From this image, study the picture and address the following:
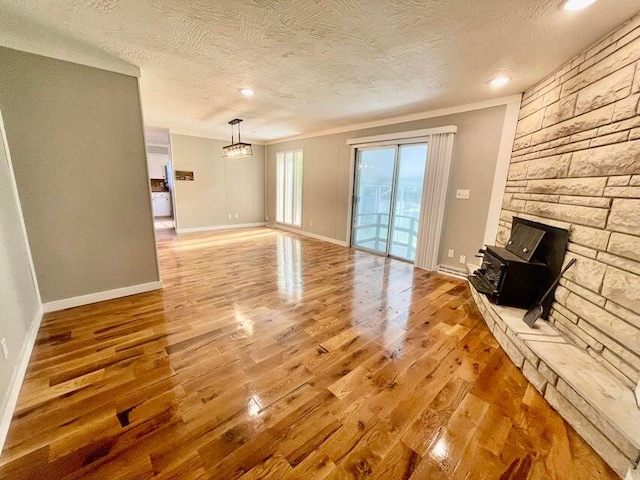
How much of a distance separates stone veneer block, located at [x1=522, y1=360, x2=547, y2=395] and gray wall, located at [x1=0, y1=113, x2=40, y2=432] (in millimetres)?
3030

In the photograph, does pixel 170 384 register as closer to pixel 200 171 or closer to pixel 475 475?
pixel 475 475

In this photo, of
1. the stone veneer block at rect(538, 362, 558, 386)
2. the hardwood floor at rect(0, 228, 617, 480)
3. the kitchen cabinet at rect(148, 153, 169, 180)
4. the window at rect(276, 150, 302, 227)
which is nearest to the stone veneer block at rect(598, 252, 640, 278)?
the stone veneer block at rect(538, 362, 558, 386)

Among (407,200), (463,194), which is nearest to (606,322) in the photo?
(463,194)

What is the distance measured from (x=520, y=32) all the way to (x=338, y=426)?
115 inches

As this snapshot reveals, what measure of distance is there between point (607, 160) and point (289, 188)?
5925 millimetres

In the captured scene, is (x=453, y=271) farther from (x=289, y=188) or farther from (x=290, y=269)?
(x=289, y=188)

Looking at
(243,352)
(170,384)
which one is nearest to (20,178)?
(170,384)

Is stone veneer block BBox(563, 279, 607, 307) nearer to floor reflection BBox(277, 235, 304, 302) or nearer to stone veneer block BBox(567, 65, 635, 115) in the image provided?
stone veneer block BBox(567, 65, 635, 115)

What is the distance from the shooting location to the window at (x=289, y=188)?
21.3 ft

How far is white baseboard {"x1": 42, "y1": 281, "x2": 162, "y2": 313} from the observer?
2.49m

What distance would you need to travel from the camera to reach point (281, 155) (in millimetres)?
6844

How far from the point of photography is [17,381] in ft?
5.08

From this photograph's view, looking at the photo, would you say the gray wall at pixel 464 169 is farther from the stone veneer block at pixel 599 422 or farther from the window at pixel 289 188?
the stone veneer block at pixel 599 422

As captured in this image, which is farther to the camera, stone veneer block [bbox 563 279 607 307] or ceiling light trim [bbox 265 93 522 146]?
→ ceiling light trim [bbox 265 93 522 146]
